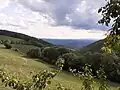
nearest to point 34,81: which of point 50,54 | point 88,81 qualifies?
point 88,81

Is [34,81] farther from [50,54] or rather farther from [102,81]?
[50,54]

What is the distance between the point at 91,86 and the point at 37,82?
8.29ft

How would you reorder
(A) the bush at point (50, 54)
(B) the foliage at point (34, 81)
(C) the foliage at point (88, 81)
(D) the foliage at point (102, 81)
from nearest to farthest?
1. (B) the foliage at point (34, 81)
2. (D) the foliage at point (102, 81)
3. (C) the foliage at point (88, 81)
4. (A) the bush at point (50, 54)

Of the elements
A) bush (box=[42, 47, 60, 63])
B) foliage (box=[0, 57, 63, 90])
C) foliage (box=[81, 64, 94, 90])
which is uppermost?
foliage (box=[0, 57, 63, 90])

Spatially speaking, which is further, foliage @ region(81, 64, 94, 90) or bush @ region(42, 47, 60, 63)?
bush @ region(42, 47, 60, 63)

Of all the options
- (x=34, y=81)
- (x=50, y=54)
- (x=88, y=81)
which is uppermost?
(x=34, y=81)

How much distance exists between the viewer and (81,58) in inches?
3177

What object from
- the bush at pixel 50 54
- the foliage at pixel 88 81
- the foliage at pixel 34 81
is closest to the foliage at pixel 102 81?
the foliage at pixel 88 81

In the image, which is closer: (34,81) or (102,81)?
(34,81)

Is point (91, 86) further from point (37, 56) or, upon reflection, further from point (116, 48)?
point (37, 56)

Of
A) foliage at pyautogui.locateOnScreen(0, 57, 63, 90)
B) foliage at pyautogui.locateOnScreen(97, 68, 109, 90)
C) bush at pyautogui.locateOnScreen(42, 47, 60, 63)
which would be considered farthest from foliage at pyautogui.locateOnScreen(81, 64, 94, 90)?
bush at pyautogui.locateOnScreen(42, 47, 60, 63)

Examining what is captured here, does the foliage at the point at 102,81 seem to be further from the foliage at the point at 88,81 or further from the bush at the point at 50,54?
the bush at the point at 50,54

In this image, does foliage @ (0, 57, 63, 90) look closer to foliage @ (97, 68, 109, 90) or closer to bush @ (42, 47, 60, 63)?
foliage @ (97, 68, 109, 90)

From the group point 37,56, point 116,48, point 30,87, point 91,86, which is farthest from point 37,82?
point 37,56
